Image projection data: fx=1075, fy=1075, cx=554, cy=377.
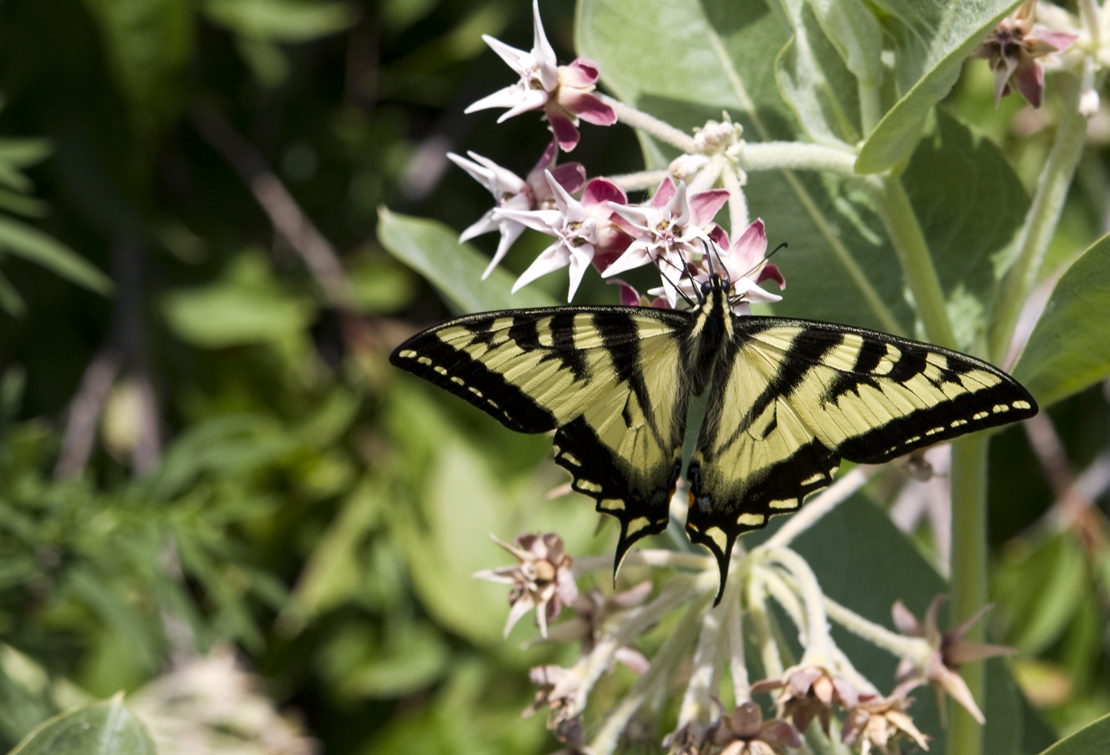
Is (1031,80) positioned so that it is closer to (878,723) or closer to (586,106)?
(586,106)

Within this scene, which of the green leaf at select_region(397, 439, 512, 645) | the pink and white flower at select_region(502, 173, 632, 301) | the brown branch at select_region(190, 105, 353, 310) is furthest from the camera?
the brown branch at select_region(190, 105, 353, 310)

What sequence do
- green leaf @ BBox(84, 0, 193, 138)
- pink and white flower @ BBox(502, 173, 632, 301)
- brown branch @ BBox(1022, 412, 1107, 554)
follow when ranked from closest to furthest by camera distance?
pink and white flower @ BBox(502, 173, 632, 301) → green leaf @ BBox(84, 0, 193, 138) → brown branch @ BBox(1022, 412, 1107, 554)

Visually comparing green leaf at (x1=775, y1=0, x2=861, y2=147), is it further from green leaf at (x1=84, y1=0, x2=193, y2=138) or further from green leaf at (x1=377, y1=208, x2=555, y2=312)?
green leaf at (x1=84, y1=0, x2=193, y2=138)

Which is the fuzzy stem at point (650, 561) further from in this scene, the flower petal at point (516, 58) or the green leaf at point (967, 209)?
the flower petal at point (516, 58)

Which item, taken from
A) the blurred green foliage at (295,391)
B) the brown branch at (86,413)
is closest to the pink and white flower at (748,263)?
the blurred green foliage at (295,391)

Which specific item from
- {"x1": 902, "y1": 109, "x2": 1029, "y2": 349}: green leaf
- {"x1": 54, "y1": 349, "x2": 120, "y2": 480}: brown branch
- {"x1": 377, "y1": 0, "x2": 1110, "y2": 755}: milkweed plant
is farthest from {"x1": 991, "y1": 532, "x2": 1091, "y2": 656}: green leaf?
{"x1": 54, "y1": 349, "x2": 120, "y2": 480}: brown branch

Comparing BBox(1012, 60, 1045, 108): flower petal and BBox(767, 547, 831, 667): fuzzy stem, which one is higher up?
BBox(1012, 60, 1045, 108): flower petal

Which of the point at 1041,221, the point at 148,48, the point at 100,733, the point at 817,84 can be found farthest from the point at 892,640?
the point at 148,48

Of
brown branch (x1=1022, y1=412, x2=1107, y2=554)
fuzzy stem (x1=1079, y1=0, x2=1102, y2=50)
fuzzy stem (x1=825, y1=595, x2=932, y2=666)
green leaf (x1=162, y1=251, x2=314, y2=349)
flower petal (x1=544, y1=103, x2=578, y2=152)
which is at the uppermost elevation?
fuzzy stem (x1=1079, y1=0, x2=1102, y2=50)
